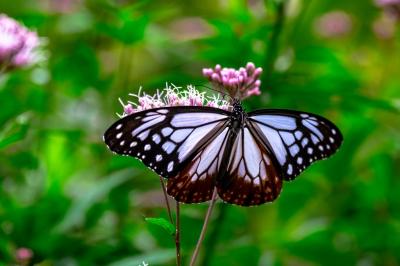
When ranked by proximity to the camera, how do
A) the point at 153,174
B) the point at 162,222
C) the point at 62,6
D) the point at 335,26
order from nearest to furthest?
the point at 162,222, the point at 153,174, the point at 62,6, the point at 335,26

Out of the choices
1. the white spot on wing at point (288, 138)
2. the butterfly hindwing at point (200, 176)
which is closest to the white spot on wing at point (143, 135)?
the butterfly hindwing at point (200, 176)

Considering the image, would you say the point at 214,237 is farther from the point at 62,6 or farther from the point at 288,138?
the point at 62,6

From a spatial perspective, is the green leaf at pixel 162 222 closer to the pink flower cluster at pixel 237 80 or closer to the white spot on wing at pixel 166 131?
the white spot on wing at pixel 166 131

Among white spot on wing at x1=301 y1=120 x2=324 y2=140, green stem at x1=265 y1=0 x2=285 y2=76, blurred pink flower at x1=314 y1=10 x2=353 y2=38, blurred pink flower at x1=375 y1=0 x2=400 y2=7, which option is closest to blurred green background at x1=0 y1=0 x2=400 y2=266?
green stem at x1=265 y1=0 x2=285 y2=76

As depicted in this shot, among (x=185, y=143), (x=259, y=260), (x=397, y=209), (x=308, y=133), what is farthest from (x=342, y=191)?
(x=185, y=143)

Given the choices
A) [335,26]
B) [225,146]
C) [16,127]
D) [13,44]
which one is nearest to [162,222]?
[225,146]

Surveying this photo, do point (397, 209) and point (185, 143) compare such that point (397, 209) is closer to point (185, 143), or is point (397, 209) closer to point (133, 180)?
point (133, 180)

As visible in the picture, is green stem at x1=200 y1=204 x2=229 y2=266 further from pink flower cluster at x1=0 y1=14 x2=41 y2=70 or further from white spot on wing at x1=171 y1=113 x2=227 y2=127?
pink flower cluster at x1=0 y1=14 x2=41 y2=70
